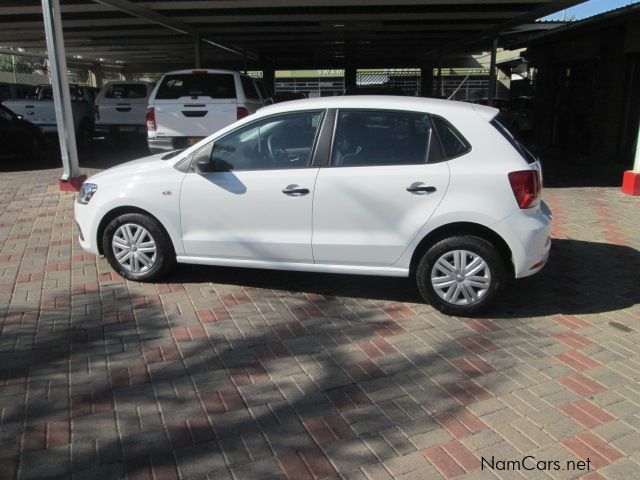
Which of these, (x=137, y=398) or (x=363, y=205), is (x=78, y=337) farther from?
(x=363, y=205)

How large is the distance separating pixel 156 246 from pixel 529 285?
345 cm

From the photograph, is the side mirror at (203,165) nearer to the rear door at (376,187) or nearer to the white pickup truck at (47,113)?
the rear door at (376,187)

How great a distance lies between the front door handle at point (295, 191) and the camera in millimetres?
4457

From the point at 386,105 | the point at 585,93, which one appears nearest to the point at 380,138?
the point at 386,105

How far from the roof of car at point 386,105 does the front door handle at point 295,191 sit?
67 centimetres

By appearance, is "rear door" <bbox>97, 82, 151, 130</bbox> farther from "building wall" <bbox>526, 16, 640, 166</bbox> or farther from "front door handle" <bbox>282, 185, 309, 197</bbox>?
"building wall" <bbox>526, 16, 640, 166</bbox>

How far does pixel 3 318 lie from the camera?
14.5 feet

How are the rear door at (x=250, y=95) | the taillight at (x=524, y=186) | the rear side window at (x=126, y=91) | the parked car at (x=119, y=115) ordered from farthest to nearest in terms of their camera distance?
1. the rear side window at (x=126, y=91)
2. the parked car at (x=119, y=115)
3. the rear door at (x=250, y=95)
4. the taillight at (x=524, y=186)

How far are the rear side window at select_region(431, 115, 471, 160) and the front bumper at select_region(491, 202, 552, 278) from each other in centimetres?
63

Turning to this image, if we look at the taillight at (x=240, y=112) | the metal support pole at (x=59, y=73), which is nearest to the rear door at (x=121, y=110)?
the metal support pole at (x=59, y=73)

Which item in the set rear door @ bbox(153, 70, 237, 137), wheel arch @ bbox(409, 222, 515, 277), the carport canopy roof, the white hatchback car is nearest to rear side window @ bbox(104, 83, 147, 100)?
the carport canopy roof

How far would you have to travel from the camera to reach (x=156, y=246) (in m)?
4.93

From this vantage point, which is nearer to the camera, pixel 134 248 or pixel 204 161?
pixel 204 161

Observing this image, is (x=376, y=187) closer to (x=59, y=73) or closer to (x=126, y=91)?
(x=59, y=73)
